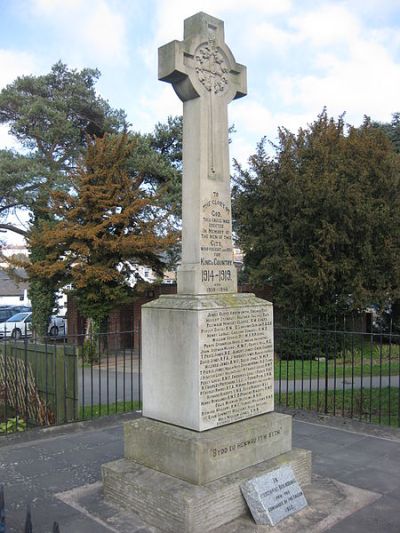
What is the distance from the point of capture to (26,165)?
68.3ft

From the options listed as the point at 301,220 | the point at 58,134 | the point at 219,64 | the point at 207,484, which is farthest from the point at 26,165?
the point at 207,484

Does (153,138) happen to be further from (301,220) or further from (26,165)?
(301,220)

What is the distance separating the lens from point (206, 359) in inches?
159

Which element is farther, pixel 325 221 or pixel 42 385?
pixel 325 221

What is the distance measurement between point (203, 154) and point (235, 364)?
183cm

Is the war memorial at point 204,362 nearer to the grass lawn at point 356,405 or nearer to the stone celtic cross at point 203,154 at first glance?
the stone celtic cross at point 203,154

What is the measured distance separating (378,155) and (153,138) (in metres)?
10.1

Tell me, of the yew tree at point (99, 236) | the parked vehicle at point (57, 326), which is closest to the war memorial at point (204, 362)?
the yew tree at point (99, 236)

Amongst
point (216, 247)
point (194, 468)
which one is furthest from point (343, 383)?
point (194, 468)

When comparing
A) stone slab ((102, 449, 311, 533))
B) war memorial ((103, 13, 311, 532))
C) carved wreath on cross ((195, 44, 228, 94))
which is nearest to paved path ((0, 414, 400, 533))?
stone slab ((102, 449, 311, 533))

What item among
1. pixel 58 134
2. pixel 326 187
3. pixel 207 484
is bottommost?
pixel 207 484

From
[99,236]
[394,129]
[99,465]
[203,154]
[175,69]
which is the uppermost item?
[394,129]

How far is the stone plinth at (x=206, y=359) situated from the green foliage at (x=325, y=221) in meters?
11.7

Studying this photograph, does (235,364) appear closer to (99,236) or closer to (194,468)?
(194,468)
